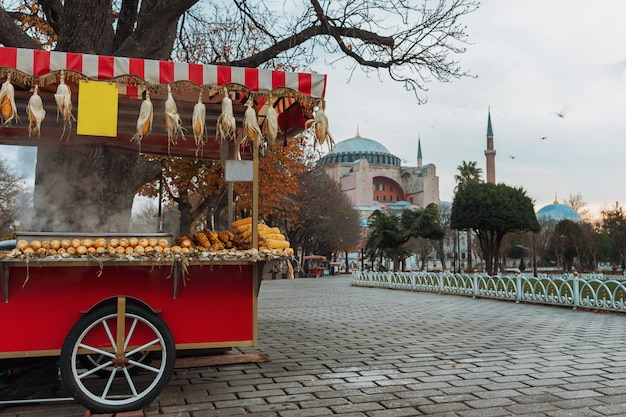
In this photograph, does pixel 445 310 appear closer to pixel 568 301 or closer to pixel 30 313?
pixel 568 301

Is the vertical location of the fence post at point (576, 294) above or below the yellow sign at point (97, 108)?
below

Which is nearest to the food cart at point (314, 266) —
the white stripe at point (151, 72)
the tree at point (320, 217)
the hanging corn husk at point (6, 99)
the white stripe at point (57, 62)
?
the tree at point (320, 217)

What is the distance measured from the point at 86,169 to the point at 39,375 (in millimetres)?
3138

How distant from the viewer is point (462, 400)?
4.67 meters

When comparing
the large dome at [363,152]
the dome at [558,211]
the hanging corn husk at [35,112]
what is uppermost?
the large dome at [363,152]

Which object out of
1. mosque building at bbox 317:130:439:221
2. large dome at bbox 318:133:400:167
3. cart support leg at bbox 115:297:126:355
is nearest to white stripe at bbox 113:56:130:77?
A: cart support leg at bbox 115:297:126:355

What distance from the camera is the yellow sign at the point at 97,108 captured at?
4547 millimetres

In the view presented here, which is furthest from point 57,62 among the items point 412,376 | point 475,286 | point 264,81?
point 475,286

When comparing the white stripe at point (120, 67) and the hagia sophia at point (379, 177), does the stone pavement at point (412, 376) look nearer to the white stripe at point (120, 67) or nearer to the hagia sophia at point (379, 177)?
the white stripe at point (120, 67)

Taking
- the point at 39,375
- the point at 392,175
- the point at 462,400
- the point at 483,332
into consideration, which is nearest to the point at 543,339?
the point at 483,332

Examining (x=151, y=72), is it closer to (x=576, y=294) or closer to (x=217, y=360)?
(x=217, y=360)

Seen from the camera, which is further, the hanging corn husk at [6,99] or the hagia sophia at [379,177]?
the hagia sophia at [379,177]

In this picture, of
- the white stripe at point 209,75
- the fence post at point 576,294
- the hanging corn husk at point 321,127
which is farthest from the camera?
the fence post at point 576,294

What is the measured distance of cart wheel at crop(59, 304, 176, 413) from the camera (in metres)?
4.30
